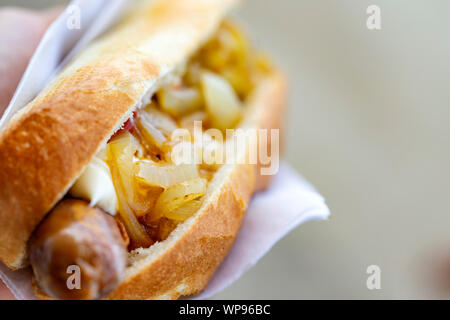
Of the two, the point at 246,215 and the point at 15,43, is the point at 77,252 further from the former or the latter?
the point at 15,43
